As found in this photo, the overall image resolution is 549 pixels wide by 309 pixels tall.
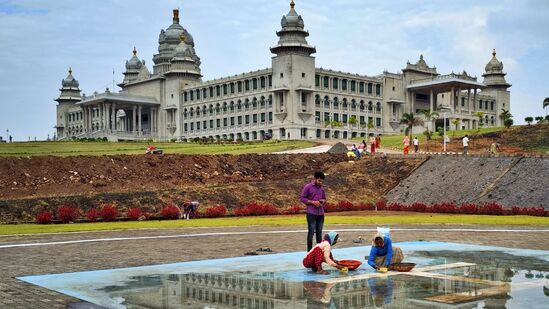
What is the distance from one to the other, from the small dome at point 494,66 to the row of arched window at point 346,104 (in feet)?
127

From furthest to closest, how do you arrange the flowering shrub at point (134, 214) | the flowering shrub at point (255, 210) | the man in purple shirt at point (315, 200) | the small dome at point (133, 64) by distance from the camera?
the small dome at point (133, 64) < the flowering shrub at point (255, 210) < the flowering shrub at point (134, 214) < the man in purple shirt at point (315, 200)

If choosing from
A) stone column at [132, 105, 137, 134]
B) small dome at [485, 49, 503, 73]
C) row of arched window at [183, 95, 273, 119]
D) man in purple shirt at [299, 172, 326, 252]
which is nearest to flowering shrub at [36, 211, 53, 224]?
man in purple shirt at [299, 172, 326, 252]

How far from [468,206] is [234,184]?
577 inches

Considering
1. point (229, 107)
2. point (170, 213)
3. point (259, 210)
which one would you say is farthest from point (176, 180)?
point (229, 107)

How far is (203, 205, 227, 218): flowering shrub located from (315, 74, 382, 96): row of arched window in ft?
272

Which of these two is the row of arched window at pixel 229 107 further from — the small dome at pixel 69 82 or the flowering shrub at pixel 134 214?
the flowering shrub at pixel 134 214

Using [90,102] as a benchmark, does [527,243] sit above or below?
below

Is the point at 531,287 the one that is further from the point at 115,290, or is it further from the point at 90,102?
the point at 90,102

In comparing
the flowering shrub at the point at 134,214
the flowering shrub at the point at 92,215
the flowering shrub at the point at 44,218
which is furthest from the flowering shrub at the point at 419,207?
the flowering shrub at the point at 44,218

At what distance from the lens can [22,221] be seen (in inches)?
1267

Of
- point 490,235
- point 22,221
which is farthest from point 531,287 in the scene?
point 22,221

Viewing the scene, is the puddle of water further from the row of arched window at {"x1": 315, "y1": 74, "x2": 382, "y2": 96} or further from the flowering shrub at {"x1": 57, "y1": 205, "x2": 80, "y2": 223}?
the row of arched window at {"x1": 315, "y1": 74, "x2": 382, "y2": 96}

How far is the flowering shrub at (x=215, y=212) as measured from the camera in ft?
115

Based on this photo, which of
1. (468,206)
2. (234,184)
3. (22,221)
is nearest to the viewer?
(22,221)
